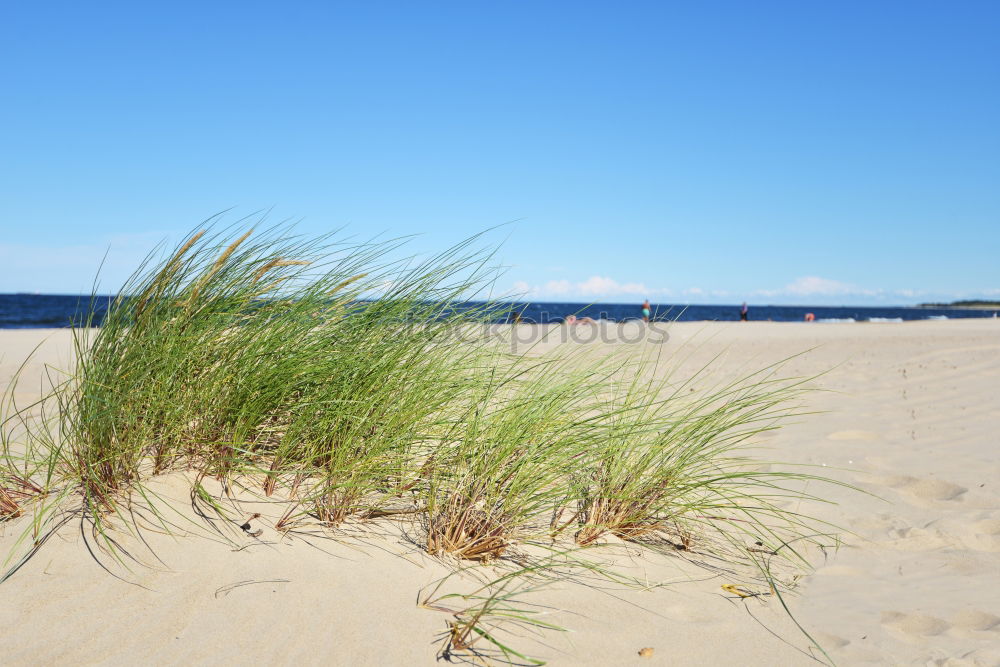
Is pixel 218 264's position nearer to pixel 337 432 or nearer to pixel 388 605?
pixel 337 432

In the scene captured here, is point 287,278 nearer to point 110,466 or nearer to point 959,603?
point 110,466

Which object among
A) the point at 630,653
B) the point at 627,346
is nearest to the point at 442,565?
the point at 630,653

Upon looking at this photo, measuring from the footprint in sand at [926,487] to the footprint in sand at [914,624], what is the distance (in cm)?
150

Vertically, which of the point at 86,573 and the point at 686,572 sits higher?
the point at 86,573

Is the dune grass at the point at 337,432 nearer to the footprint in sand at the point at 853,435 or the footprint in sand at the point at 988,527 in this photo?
the footprint in sand at the point at 988,527

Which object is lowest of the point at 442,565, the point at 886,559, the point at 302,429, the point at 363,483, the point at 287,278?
the point at 886,559

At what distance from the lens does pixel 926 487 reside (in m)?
3.49

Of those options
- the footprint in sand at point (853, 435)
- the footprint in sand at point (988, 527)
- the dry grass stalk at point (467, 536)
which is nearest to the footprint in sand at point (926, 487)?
the footprint in sand at point (988, 527)

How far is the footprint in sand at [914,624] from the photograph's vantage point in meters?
2.04

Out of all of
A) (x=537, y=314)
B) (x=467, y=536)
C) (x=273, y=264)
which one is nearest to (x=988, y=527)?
(x=467, y=536)

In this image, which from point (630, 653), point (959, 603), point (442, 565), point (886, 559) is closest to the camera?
point (630, 653)

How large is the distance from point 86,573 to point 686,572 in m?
1.96

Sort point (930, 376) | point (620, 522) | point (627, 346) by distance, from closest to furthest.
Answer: point (620, 522) < point (627, 346) < point (930, 376)

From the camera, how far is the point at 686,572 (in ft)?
7.67
